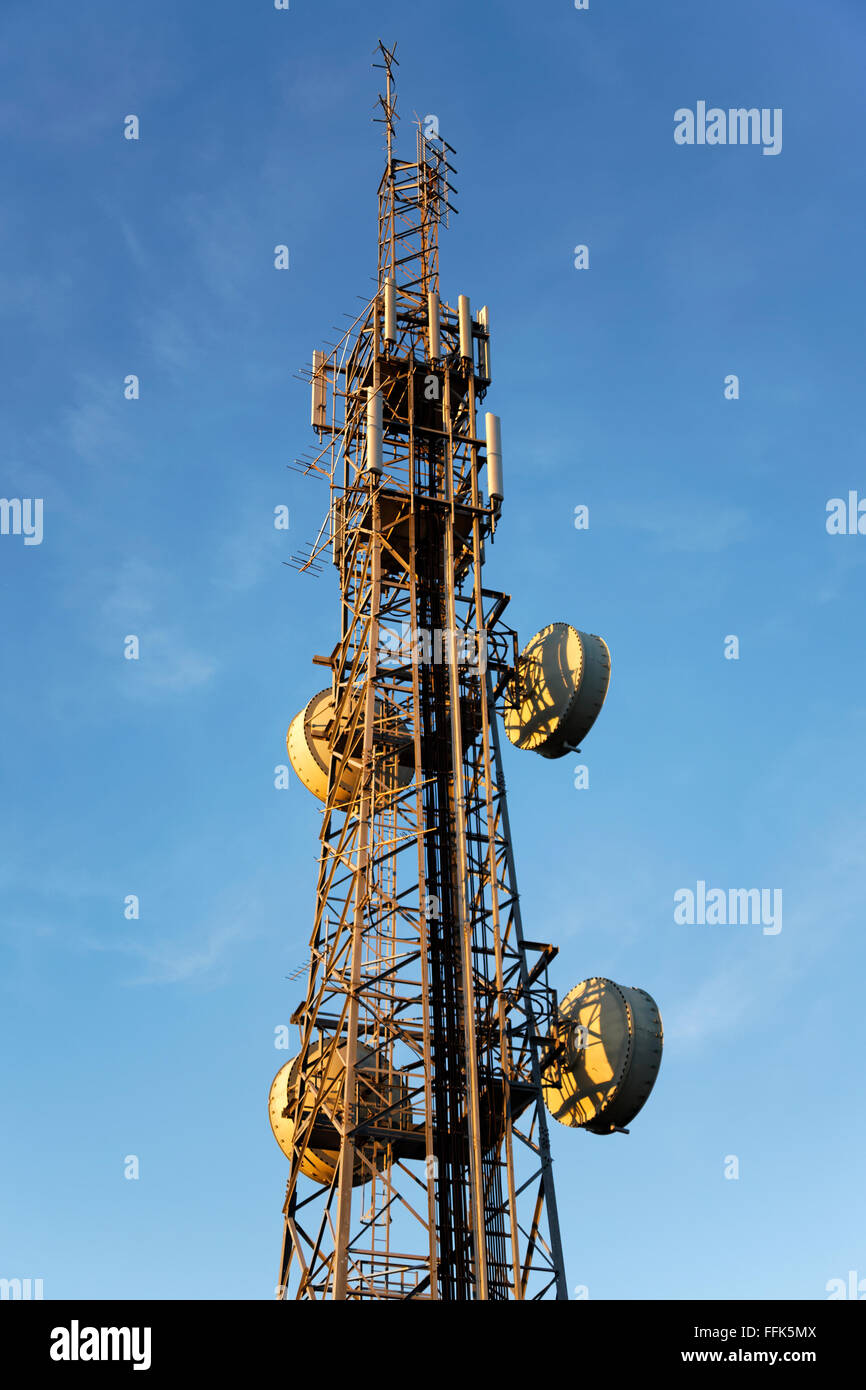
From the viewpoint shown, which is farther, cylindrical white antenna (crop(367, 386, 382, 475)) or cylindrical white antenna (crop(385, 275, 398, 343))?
cylindrical white antenna (crop(385, 275, 398, 343))

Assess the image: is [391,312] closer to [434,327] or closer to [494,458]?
[434,327]

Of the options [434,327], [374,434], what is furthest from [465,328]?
[374,434]

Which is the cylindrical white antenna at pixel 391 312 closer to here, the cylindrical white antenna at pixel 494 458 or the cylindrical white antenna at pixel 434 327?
the cylindrical white antenna at pixel 434 327

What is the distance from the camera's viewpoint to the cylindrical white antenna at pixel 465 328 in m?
51.7

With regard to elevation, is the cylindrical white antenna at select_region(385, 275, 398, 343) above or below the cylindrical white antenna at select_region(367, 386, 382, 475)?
above

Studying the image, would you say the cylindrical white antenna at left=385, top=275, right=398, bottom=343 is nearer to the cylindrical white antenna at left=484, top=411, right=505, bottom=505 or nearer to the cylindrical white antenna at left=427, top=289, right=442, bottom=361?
the cylindrical white antenna at left=427, top=289, right=442, bottom=361

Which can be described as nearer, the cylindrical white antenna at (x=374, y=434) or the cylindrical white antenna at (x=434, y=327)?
the cylindrical white antenna at (x=374, y=434)

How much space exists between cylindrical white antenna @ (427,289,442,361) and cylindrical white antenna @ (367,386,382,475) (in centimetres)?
373

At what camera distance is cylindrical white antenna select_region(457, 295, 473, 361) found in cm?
5166

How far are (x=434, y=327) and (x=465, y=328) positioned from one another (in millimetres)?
1139

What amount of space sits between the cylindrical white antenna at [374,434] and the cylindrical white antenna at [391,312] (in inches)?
114

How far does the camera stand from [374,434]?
47.7 meters

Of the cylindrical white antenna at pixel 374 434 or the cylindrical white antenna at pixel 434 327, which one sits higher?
the cylindrical white antenna at pixel 434 327
